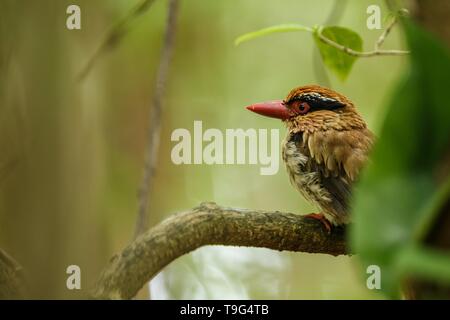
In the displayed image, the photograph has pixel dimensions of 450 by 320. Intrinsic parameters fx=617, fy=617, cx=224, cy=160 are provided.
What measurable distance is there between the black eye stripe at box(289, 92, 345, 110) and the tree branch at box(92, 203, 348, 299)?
41cm

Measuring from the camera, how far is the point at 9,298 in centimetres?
126

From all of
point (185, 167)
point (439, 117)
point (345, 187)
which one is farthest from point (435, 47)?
point (185, 167)

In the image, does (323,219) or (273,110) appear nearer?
(323,219)

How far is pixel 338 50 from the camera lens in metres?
1.53

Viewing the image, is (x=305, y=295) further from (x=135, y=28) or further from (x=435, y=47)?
(x=435, y=47)

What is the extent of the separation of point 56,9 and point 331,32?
1044 mm

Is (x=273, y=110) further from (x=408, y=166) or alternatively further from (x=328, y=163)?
(x=408, y=166)

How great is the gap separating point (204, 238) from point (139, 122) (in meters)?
0.99

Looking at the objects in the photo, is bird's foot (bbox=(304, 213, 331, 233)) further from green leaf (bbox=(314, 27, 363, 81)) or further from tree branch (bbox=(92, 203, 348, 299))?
green leaf (bbox=(314, 27, 363, 81))

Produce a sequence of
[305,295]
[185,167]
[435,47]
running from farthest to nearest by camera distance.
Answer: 1. [305,295]
2. [185,167]
3. [435,47]

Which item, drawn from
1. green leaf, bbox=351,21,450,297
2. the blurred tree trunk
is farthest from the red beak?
green leaf, bbox=351,21,450,297

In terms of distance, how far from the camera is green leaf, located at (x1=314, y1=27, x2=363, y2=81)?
1.49m

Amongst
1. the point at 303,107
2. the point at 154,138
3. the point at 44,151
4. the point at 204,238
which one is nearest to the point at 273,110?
the point at 303,107

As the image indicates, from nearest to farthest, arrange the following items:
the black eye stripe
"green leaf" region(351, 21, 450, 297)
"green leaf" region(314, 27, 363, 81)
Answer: "green leaf" region(351, 21, 450, 297), "green leaf" region(314, 27, 363, 81), the black eye stripe
